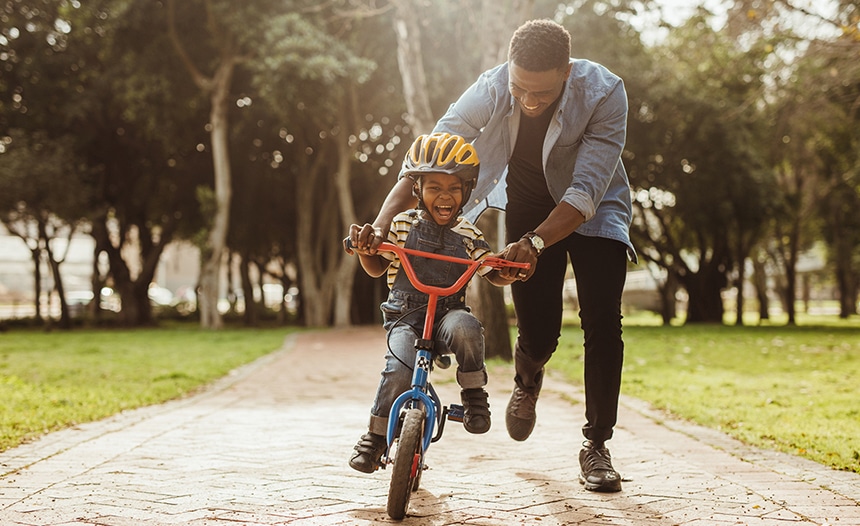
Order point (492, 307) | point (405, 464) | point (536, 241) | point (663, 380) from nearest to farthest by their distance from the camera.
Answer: point (405, 464) < point (536, 241) < point (663, 380) < point (492, 307)

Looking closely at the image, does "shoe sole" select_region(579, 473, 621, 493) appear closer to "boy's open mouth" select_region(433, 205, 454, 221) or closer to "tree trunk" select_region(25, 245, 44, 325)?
"boy's open mouth" select_region(433, 205, 454, 221)

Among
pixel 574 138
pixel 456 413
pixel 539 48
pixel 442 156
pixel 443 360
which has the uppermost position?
pixel 539 48

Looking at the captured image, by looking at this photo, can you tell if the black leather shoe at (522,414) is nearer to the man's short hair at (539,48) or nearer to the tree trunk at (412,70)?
the man's short hair at (539,48)

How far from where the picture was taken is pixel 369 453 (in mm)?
3398

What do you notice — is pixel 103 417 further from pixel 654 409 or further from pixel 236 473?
pixel 654 409

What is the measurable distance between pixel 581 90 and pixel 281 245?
31452mm

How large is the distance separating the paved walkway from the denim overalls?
53 centimetres

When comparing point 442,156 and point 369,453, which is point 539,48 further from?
point 369,453

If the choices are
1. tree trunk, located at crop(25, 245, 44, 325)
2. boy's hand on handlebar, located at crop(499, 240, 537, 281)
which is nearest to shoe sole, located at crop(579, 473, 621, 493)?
boy's hand on handlebar, located at crop(499, 240, 537, 281)

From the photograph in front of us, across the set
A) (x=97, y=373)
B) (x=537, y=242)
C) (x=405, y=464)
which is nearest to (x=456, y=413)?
(x=405, y=464)

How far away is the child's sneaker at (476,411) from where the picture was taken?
354 centimetres

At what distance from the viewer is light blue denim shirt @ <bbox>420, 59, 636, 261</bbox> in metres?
3.73

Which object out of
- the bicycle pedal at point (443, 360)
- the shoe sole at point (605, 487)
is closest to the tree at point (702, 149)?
the shoe sole at point (605, 487)

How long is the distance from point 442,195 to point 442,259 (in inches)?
17.4
